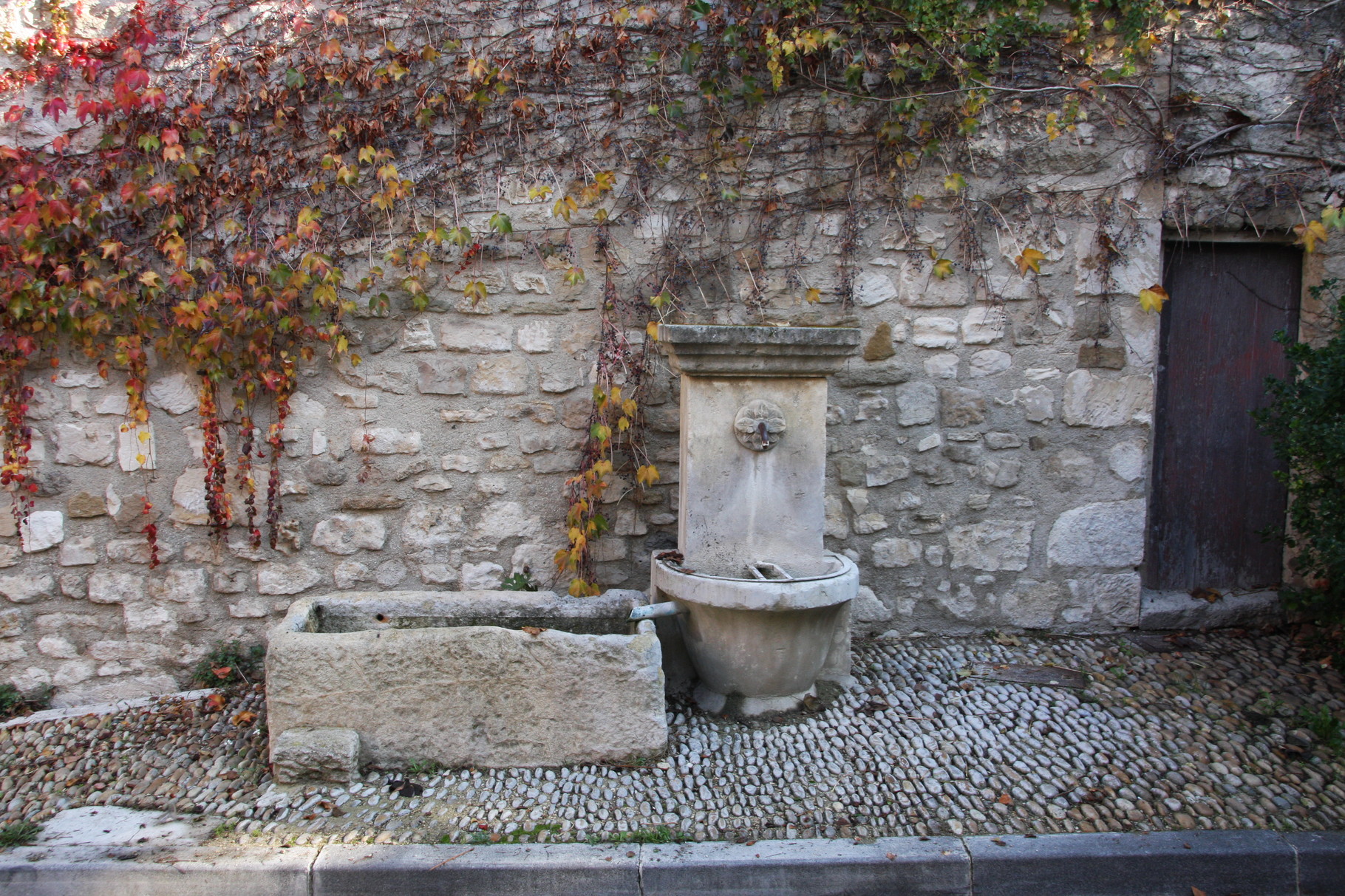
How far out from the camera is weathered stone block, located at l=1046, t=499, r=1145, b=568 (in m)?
3.58

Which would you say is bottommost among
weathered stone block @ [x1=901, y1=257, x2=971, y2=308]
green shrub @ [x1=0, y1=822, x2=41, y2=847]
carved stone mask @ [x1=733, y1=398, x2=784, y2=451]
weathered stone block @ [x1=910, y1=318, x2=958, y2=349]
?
green shrub @ [x1=0, y1=822, x2=41, y2=847]

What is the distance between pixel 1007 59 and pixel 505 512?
2.78 metres

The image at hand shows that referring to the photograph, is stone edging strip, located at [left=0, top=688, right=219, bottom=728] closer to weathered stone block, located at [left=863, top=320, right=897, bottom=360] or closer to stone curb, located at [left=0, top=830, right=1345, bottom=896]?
stone curb, located at [left=0, top=830, right=1345, bottom=896]

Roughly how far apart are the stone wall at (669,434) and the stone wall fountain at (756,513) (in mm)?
641

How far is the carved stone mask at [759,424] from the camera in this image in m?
2.82

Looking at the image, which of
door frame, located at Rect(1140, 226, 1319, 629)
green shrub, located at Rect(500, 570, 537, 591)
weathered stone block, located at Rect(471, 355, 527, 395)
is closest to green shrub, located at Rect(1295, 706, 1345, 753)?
door frame, located at Rect(1140, 226, 1319, 629)

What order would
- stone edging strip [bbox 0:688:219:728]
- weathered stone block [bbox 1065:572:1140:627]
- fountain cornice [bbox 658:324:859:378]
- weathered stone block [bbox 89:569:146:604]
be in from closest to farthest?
fountain cornice [bbox 658:324:859:378], stone edging strip [bbox 0:688:219:728], weathered stone block [bbox 89:569:146:604], weathered stone block [bbox 1065:572:1140:627]

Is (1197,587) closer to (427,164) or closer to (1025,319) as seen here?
(1025,319)

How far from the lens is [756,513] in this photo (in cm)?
290

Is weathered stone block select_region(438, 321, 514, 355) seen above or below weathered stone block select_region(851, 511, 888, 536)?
above

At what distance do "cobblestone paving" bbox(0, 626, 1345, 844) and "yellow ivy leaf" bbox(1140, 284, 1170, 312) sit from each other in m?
1.41

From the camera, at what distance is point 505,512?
11.5 feet

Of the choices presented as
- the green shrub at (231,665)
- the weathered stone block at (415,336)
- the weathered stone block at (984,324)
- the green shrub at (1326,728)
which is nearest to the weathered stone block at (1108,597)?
the green shrub at (1326,728)

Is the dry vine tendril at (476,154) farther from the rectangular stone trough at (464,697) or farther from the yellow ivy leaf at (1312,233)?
the rectangular stone trough at (464,697)
